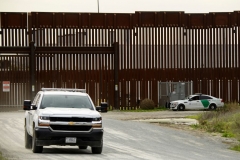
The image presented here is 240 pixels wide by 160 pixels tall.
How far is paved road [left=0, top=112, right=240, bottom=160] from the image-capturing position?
21973 millimetres

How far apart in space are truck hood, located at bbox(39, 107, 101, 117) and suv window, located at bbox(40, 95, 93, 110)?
1.46ft

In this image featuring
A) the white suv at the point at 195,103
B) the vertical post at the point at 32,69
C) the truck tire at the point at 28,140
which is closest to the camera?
the truck tire at the point at 28,140

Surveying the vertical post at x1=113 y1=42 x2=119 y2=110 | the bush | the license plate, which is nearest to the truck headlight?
the license plate

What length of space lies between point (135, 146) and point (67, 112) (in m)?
6.69

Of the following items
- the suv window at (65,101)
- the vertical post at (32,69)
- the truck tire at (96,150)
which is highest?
the vertical post at (32,69)

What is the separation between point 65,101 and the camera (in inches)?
893

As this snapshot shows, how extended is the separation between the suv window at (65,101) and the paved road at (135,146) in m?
1.37

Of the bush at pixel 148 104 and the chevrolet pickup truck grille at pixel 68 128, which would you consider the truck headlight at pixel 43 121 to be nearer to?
the chevrolet pickup truck grille at pixel 68 128

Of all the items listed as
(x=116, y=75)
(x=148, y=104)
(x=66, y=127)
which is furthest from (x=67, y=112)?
(x=116, y=75)

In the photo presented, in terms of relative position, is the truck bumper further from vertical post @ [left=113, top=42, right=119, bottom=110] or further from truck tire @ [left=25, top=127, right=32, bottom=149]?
vertical post @ [left=113, top=42, right=119, bottom=110]

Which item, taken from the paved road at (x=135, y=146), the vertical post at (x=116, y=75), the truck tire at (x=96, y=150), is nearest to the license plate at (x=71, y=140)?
the paved road at (x=135, y=146)

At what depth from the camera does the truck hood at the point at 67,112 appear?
2138 cm

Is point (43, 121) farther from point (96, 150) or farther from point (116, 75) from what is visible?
point (116, 75)

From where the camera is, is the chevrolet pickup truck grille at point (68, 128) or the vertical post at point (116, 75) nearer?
the chevrolet pickup truck grille at point (68, 128)
